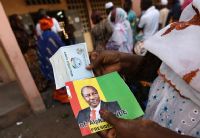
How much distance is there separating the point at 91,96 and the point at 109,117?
0.46 feet

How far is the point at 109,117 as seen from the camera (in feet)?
2.64

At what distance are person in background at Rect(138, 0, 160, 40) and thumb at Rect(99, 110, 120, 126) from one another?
11.5 ft

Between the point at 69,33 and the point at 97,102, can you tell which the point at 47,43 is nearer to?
the point at 69,33

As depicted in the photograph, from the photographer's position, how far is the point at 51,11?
6969mm

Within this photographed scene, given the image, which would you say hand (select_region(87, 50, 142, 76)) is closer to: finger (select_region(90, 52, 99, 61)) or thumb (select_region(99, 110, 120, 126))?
finger (select_region(90, 52, 99, 61))

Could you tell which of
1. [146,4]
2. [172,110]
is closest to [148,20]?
[146,4]

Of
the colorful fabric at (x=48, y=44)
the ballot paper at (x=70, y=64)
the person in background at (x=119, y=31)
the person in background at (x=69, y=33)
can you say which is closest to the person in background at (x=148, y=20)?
the person in background at (x=119, y=31)

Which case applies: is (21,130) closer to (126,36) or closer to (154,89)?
(126,36)

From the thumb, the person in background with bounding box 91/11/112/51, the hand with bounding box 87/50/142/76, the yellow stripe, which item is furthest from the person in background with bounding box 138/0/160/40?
the thumb

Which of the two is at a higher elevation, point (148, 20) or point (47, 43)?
point (148, 20)

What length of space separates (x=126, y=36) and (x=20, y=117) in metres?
2.38

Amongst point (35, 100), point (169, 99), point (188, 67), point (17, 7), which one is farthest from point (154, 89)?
point (17, 7)

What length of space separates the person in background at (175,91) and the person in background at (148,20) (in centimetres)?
323

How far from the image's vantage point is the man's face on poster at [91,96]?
0.88m
